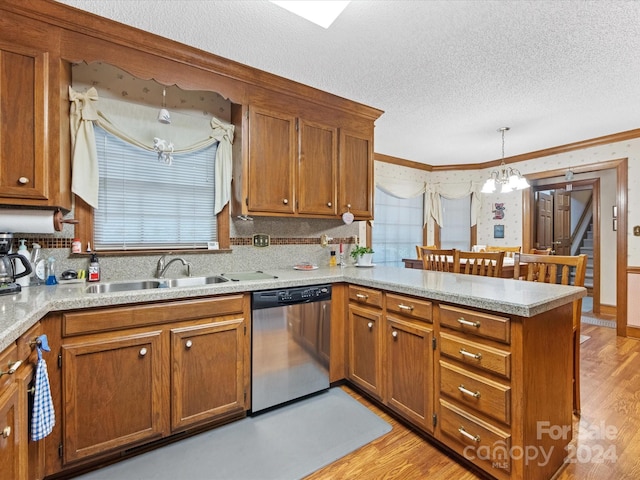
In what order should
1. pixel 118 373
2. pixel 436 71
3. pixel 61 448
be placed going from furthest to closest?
1. pixel 436 71
2. pixel 118 373
3. pixel 61 448

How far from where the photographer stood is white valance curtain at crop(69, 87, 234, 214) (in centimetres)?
199

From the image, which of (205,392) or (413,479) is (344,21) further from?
(413,479)

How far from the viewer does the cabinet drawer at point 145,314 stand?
153 centimetres

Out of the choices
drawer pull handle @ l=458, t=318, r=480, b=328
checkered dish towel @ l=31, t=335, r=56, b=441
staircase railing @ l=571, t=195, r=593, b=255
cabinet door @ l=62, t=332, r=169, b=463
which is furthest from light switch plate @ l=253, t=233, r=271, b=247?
staircase railing @ l=571, t=195, r=593, b=255

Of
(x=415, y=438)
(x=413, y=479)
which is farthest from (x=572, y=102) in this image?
(x=413, y=479)

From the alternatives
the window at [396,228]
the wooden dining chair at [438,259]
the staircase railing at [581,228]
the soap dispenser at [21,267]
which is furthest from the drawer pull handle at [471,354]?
the staircase railing at [581,228]

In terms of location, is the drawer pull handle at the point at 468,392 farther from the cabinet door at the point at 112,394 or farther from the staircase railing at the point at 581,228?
the staircase railing at the point at 581,228

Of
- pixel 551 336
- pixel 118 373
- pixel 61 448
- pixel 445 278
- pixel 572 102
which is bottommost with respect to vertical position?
pixel 61 448

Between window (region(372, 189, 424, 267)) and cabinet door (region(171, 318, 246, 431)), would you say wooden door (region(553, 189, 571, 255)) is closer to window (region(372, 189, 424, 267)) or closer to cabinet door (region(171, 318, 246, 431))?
window (region(372, 189, 424, 267))

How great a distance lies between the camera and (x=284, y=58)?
2.22 metres

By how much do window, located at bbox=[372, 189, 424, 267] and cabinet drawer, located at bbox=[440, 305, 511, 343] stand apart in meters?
3.12

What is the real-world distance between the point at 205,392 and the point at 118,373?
483 millimetres

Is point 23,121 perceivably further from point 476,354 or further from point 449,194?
point 449,194

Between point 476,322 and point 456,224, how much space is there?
4.41 meters
